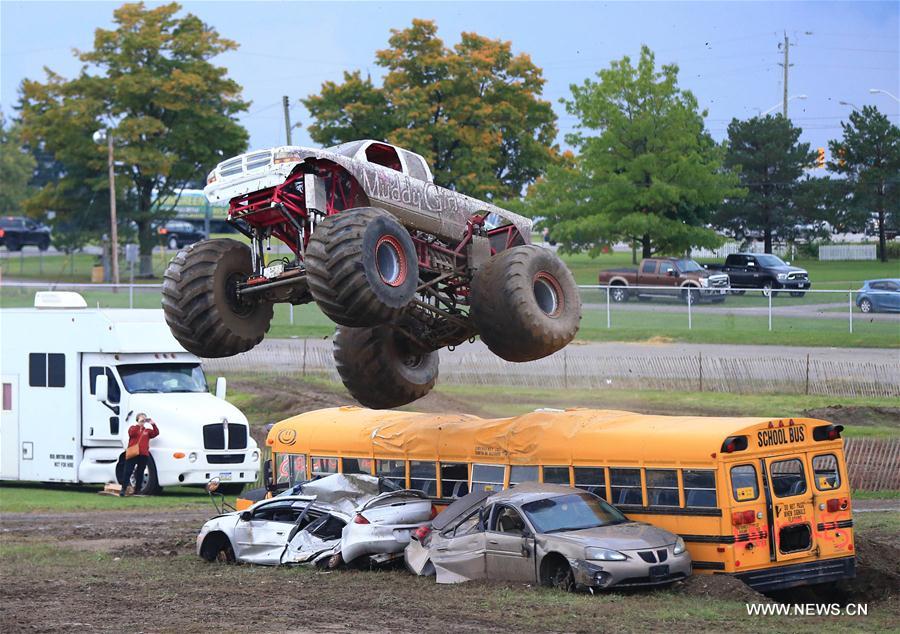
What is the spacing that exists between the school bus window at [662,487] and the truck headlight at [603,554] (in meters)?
1.22

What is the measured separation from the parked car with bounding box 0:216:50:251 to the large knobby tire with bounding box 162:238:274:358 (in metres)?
71.6

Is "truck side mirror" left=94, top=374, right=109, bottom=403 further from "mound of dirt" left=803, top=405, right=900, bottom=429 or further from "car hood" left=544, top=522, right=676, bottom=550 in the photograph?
"mound of dirt" left=803, top=405, right=900, bottom=429

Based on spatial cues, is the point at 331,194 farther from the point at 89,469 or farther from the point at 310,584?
the point at 89,469

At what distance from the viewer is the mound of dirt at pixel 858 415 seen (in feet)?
93.6

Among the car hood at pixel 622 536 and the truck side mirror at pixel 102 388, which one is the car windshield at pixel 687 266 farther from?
the car hood at pixel 622 536

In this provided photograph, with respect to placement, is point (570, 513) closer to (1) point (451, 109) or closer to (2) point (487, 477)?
(2) point (487, 477)

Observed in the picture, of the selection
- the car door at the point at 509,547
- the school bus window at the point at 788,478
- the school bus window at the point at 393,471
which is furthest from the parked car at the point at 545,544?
the school bus window at the point at 393,471

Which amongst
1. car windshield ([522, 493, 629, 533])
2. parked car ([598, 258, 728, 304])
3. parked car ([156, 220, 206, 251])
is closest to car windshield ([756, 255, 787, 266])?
parked car ([598, 258, 728, 304])

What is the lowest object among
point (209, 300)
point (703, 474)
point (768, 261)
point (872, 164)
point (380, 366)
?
point (703, 474)

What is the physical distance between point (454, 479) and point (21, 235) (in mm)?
72948

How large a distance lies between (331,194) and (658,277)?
112ft

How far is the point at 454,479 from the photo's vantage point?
17.6 m

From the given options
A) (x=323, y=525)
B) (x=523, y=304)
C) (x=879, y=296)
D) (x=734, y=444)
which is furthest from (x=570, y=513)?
(x=879, y=296)

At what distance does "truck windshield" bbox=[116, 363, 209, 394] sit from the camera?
26391mm
